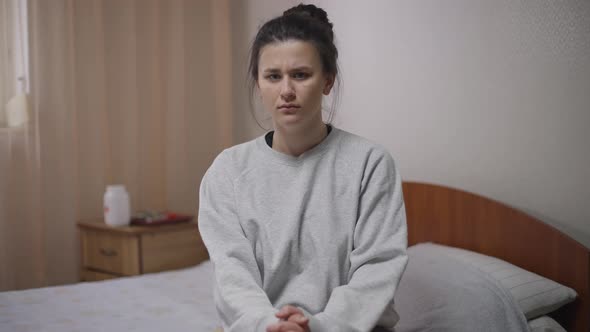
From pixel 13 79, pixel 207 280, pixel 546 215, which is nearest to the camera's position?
pixel 546 215

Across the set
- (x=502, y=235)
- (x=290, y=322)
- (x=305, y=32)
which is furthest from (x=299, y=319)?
(x=502, y=235)

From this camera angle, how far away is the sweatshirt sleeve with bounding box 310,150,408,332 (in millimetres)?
1269

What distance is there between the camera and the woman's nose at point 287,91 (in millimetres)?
1418

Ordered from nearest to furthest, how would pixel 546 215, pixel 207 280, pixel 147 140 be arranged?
pixel 546 215
pixel 207 280
pixel 147 140

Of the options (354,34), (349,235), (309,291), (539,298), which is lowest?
(539,298)

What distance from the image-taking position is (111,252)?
2949 mm

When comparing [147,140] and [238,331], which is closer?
[238,331]

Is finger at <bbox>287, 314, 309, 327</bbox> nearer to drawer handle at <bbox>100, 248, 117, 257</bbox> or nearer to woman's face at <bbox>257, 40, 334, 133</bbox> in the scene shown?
woman's face at <bbox>257, 40, 334, 133</bbox>

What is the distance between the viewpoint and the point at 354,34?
8.52 feet

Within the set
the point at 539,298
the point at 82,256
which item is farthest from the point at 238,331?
the point at 82,256

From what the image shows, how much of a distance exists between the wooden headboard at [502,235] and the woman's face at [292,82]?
84 centimetres

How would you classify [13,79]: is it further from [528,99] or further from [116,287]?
[528,99]

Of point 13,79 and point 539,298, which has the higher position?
point 13,79

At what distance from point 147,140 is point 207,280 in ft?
3.89
